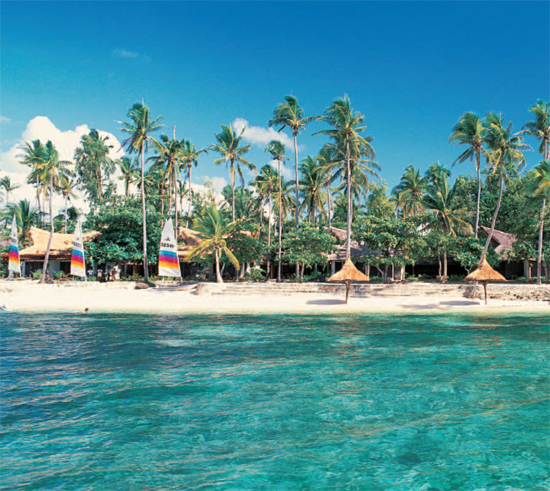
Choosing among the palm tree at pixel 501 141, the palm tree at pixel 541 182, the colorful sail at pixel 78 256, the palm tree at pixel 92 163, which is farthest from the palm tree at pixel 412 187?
the palm tree at pixel 92 163

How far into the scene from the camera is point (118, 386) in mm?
7898

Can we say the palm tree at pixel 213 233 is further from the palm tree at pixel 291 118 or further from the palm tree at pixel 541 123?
the palm tree at pixel 541 123

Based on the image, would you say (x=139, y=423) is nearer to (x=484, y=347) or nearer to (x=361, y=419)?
(x=361, y=419)

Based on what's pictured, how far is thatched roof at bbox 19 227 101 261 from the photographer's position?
111ft

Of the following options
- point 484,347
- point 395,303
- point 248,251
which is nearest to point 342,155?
point 248,251

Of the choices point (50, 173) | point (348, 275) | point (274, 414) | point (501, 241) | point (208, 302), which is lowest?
point (274, 414)

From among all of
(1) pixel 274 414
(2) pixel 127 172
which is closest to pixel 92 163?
(2) pixel 127 172

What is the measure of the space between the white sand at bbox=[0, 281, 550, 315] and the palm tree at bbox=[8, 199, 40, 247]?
16592mm

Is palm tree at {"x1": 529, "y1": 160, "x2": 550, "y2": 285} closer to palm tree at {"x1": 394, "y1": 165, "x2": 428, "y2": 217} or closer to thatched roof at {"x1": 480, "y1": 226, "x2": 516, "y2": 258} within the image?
thatched roof at {"x1": 480, "y1": 226, "x2": 516, "y2": 258}

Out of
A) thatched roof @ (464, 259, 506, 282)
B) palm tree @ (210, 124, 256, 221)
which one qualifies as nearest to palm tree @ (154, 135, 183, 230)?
palm tree @ (210, 124, 256, 221)

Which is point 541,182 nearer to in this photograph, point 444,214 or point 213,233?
point 444,214

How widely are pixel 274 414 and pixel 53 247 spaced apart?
33112mm

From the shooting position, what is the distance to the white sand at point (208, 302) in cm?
2064

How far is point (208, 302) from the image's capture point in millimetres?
23344
